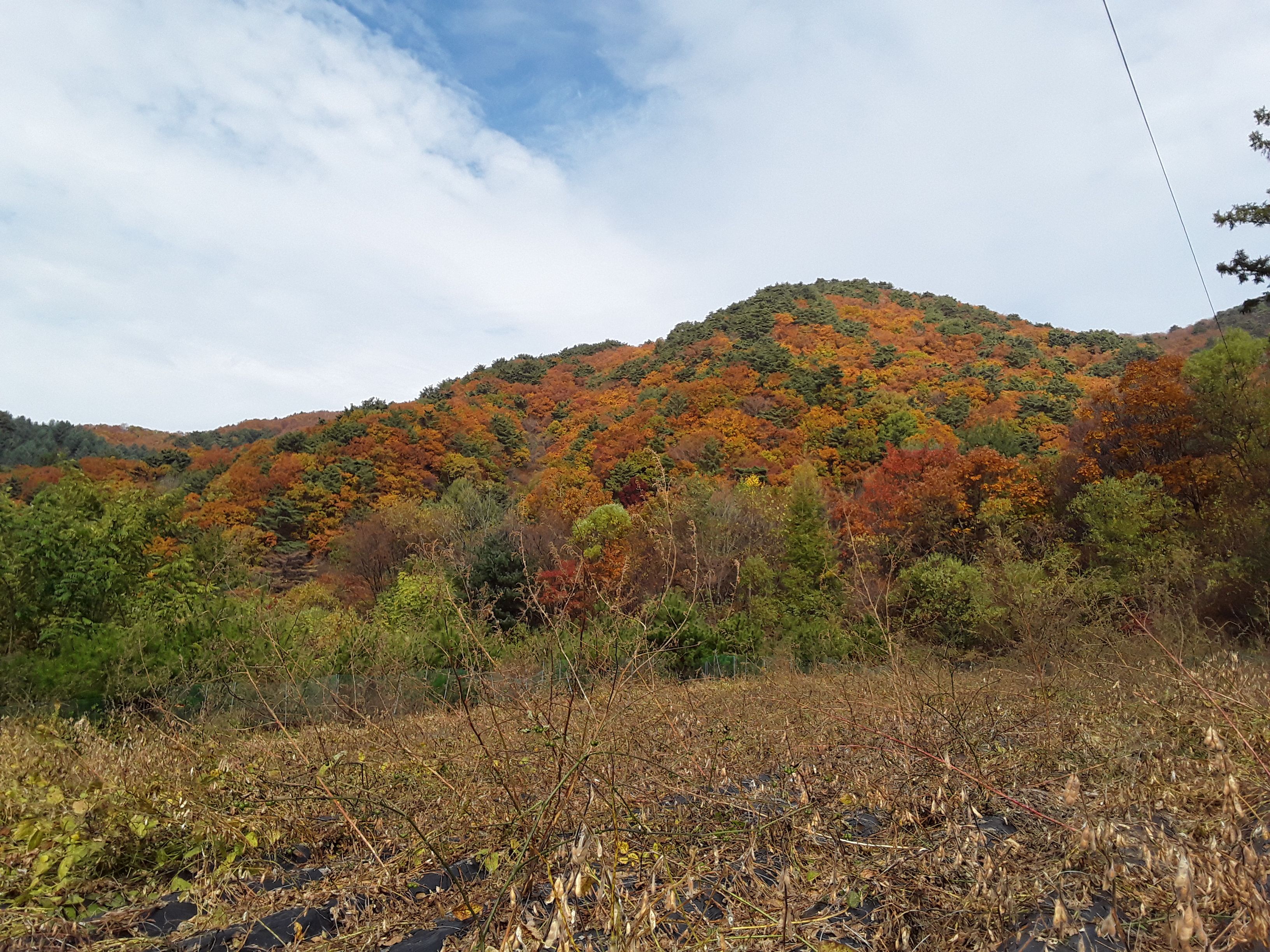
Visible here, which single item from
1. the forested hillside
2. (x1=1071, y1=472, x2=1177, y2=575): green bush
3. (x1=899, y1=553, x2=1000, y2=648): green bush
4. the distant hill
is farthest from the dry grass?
the distant hill

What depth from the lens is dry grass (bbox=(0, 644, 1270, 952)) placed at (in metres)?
2.22

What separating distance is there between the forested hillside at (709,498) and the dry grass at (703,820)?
0.88m

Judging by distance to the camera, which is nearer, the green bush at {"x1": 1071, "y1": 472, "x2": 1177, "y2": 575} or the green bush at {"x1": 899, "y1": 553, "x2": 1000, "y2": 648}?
the green bush at {"x1": 899, "y1": 553, "x2": 1000, "y2": 648}

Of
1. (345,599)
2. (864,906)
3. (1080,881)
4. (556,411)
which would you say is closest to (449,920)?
(864,906)

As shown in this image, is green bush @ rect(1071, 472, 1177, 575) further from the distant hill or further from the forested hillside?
the distant hill

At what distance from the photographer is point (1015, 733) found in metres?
4.95

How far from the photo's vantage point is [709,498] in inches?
925

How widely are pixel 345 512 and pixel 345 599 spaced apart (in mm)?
6984

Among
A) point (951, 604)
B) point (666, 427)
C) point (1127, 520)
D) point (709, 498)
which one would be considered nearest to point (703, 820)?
point (951, 604)

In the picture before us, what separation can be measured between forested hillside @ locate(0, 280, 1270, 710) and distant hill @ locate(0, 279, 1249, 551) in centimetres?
17

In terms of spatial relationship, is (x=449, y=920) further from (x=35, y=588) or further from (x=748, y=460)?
(x=748, y=460)

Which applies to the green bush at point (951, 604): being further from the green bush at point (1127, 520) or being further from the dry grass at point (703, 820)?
the dry grass at point (703, 820)

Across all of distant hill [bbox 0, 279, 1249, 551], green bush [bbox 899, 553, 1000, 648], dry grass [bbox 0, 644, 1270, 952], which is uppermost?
distant hill [bbox 0, 279, 1249, 551]

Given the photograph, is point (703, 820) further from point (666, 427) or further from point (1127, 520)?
point (666, 427)
